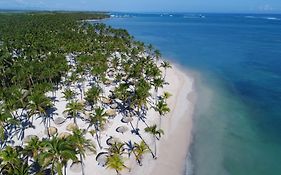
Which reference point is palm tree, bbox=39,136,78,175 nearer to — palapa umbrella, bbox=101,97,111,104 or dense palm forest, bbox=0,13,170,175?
dense palm forest, bbox=0,13,170,175

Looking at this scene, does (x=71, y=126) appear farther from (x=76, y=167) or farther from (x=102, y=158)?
(x=76, y=167)

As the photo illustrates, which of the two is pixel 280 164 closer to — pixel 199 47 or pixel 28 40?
pixel 28 40

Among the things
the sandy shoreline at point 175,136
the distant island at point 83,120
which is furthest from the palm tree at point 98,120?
the sandy shoreline at point 175,136

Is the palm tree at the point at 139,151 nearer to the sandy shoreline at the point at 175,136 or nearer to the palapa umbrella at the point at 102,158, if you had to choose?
the sandy shoreline at the point at 175,136

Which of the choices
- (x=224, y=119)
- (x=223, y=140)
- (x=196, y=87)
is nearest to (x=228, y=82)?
(x=196, y=87)

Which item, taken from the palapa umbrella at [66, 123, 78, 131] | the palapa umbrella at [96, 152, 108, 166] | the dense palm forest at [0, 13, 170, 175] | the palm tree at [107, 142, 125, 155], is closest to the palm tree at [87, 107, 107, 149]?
the dense palm forest at [0, 13, 170, 175]
